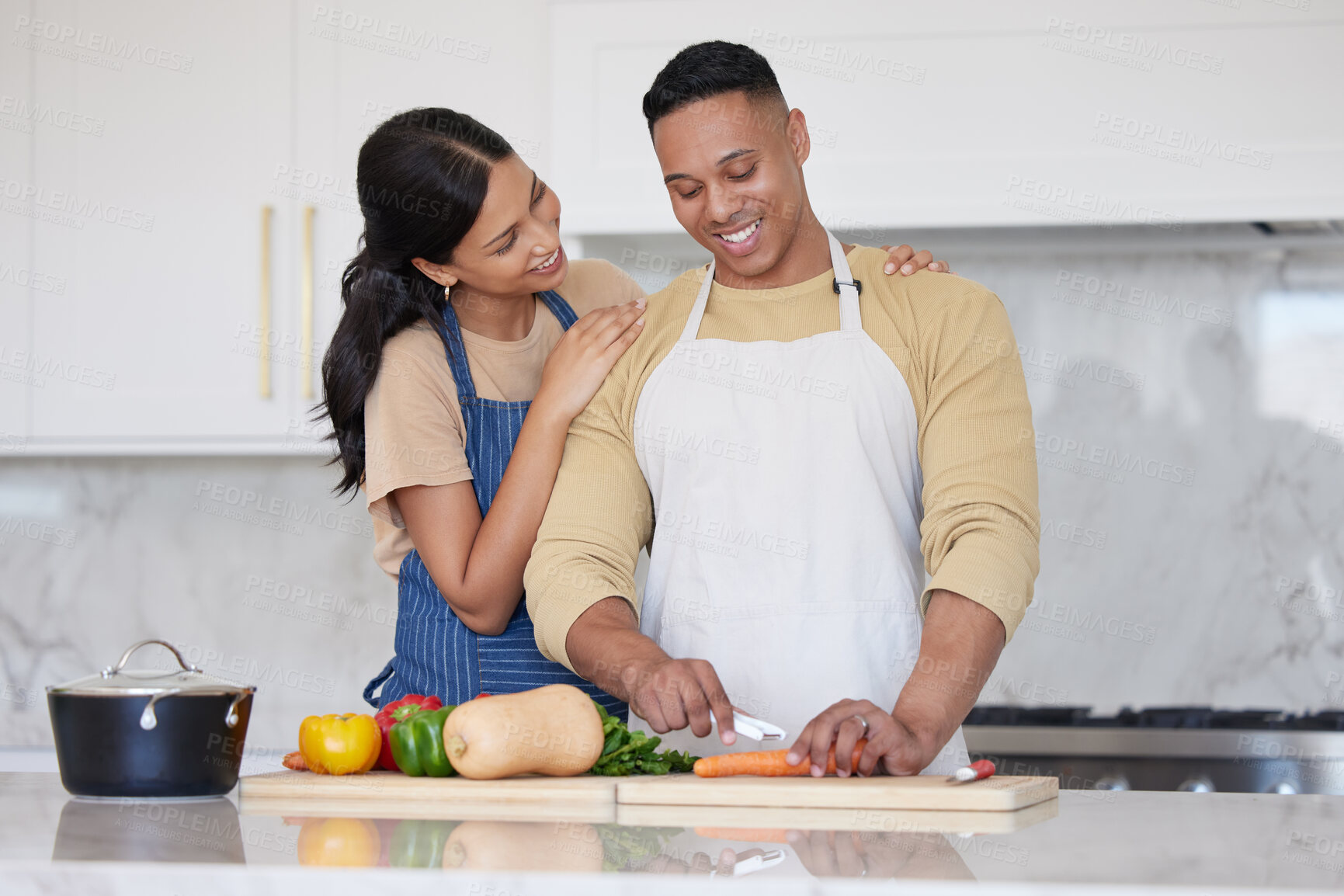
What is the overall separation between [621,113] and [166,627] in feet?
5.36

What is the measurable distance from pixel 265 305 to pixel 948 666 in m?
1.64

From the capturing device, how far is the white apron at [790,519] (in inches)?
58.6

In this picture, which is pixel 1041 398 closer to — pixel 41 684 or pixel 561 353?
pixel 561 353

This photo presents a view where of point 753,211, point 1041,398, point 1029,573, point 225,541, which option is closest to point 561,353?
point 753,211

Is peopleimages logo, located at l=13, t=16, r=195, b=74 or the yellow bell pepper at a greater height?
peopleimages logo, located at l=13, t=16, r=195, b=74

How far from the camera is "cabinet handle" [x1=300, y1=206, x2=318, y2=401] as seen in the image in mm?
2418

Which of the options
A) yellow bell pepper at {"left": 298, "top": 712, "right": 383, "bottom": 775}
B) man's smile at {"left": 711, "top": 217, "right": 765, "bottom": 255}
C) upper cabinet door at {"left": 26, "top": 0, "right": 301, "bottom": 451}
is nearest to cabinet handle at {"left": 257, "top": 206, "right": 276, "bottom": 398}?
Answer: upper cabinet door at {"left": 26, "top": 0, "right": 301, "bottom": 451}

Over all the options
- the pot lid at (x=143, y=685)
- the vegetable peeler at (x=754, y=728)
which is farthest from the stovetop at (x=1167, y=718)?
the pot lid at (x=143, y=685)

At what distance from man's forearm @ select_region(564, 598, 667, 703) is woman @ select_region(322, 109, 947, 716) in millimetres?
149

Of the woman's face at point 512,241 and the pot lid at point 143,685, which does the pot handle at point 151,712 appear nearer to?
the pot lid at point 143,685

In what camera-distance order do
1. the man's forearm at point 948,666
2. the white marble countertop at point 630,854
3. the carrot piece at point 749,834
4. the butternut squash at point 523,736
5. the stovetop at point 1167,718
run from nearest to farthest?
the white marble countertop at point 630,854 → the carrot piece at point 749,834 → the butternut squash at point 523,736 → the man's forearm at point 948,666 → the stovetop at point 1167,718

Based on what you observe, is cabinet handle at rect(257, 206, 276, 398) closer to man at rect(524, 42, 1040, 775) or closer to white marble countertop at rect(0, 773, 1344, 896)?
man at rect(524, 42, 1040, 775)

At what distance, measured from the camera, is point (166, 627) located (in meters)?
2.92

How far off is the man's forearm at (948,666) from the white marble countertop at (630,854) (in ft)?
0.64
